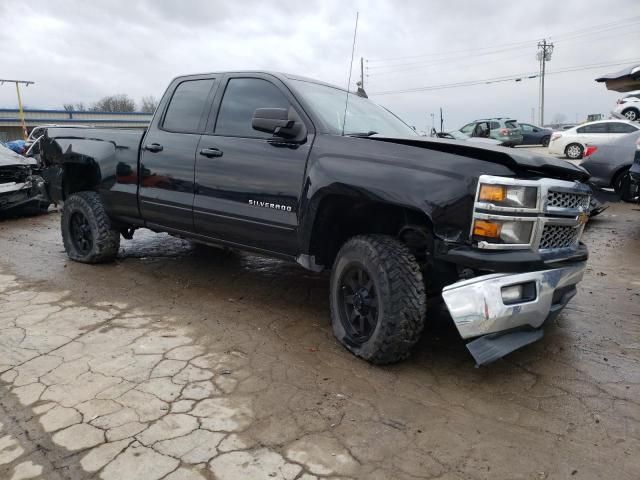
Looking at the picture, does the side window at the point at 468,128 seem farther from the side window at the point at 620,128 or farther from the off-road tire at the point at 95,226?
the off-road tire at the point at 95,226

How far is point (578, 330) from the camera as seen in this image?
3.72 m

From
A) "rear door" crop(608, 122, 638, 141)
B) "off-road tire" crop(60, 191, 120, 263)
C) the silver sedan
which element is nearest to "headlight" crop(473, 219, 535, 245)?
"off-road tire" crop(60, 191, 120, 263)

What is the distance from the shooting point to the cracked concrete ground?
2.26m

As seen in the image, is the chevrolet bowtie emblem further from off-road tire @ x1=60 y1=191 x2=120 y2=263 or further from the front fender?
off-road tire @ x1=60 y1=191 x2=120 y2=263

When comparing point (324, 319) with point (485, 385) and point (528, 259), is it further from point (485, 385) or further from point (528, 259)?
point (528, 259)

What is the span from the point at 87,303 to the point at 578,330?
391 cm

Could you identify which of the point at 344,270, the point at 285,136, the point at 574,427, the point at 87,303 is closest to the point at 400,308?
the point at 344,270

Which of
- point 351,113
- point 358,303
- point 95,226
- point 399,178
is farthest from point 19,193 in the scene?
point 399,178

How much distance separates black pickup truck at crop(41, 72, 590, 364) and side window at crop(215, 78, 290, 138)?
0.04 ft

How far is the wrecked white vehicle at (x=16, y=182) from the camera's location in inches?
336

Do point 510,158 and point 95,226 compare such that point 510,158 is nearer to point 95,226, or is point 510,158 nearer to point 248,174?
point 248,174

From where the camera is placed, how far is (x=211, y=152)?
402cm

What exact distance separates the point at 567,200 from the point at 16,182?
8.89 m

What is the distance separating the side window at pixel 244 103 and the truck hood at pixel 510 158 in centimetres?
118
